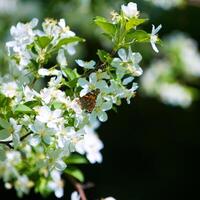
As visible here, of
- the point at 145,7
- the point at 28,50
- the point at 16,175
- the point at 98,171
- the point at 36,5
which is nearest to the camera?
the point at 28,50

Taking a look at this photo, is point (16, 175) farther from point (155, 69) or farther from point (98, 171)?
point (98, 171)

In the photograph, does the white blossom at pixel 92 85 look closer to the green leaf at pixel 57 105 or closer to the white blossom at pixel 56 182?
the green leaf at pixel 57 105

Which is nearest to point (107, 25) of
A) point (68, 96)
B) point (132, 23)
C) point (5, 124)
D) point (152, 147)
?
point (132, 23)

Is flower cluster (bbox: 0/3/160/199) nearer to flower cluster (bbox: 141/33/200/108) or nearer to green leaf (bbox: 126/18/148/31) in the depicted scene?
green leaf (bbox: 126/18/148/31)

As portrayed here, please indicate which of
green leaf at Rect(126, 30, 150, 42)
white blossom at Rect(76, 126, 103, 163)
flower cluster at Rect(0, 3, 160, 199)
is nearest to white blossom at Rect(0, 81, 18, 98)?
flower cluster at Rect(0, 3, 160, 199)

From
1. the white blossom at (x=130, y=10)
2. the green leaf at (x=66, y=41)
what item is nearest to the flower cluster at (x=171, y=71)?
the green leaf at (x=66, y=41)

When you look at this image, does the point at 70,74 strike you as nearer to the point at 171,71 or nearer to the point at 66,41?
the point at 66,41

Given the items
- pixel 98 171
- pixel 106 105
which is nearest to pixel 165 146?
pixel 98 171
